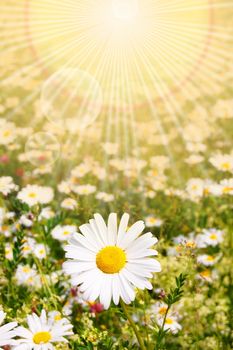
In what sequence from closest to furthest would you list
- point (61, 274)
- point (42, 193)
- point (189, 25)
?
point (61, 274) < point (42, 193) < point (189, 25)

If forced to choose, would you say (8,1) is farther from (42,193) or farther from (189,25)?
(42,193)

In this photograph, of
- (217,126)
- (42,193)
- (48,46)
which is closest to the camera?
(42,193)

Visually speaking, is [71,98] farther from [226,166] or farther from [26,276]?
[26,276]

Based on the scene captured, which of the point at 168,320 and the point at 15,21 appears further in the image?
the point at 15,21

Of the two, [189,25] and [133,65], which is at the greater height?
[189,25]

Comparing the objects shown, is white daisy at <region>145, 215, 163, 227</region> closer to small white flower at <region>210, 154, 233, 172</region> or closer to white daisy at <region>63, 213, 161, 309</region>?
small white flower at <region>210, 154, 233, 172</region>

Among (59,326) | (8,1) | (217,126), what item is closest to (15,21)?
(8,1)

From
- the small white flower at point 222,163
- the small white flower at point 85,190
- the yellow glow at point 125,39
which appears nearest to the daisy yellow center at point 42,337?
the small white flower at point 85,190

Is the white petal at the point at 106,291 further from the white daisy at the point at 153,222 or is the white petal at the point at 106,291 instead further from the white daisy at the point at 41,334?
the white daisy at the point at 153,222

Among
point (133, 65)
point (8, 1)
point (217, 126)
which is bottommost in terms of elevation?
point (217, 126)
